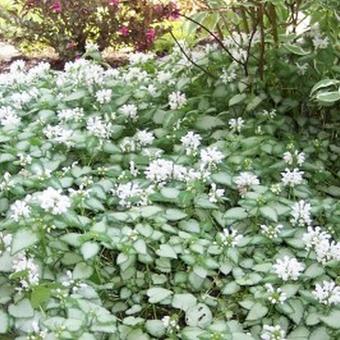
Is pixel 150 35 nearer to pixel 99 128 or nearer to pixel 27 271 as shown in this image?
pixel 99 128

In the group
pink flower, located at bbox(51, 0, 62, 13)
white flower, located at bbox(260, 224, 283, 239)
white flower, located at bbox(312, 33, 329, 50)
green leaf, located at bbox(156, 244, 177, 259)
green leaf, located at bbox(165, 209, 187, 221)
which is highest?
white flower, located at bbox(312, 33, 329, 50)

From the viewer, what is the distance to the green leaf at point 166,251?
1898mm

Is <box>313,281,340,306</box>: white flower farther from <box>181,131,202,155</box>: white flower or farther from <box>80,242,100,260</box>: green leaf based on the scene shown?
<box>181,131,202,155</box>: white flower

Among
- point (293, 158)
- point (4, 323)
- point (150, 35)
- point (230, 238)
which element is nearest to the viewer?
point (4, 323)

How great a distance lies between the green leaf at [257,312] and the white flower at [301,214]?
0.37 meters

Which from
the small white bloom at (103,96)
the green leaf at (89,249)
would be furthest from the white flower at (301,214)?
the small white bloom at (103,96)

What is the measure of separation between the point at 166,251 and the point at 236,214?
293 millimetres

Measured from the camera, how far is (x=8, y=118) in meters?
2.59

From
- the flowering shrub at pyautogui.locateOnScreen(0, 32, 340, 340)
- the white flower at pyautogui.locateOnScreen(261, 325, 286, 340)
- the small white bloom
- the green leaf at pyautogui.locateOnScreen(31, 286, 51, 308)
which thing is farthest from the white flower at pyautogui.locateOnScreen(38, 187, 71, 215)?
the small white bloom

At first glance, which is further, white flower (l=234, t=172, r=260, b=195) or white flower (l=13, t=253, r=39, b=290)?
white flower (l=234, t=172, r=260, b=195)

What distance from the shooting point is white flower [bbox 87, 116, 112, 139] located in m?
2.51

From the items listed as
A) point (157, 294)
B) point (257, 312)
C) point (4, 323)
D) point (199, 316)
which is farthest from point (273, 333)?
point (4, 323)

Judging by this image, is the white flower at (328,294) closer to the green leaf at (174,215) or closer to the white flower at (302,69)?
the green leaf at (174,215)

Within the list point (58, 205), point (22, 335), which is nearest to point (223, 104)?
point (58, 205)
